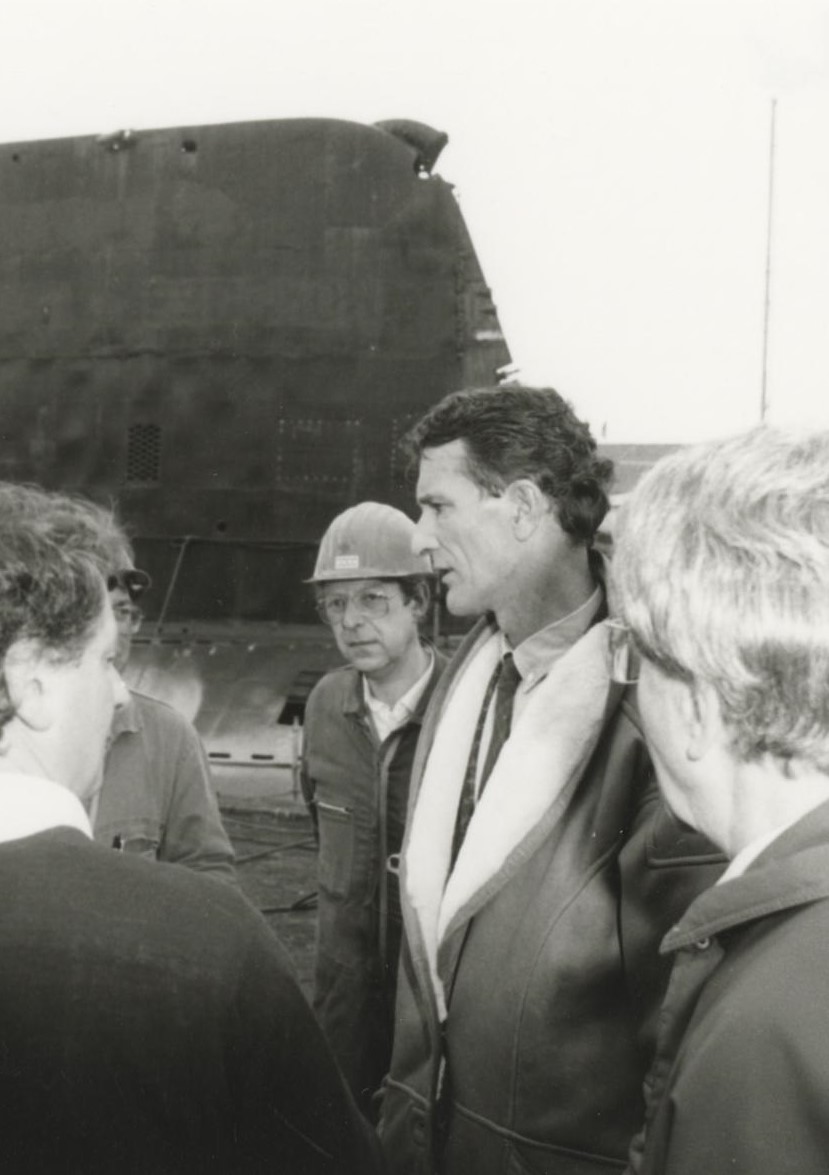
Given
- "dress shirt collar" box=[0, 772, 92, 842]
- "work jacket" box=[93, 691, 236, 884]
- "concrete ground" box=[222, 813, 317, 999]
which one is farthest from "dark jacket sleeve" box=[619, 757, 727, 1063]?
"concrete ground" box=[222, 813, 317, 999]

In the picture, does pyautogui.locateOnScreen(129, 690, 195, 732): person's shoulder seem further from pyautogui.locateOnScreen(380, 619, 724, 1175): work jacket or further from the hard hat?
pyautogui.locateOnScreen(380, 619, 724, 1175): work jacket

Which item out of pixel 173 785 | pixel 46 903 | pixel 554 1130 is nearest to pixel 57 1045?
pixel 46 903

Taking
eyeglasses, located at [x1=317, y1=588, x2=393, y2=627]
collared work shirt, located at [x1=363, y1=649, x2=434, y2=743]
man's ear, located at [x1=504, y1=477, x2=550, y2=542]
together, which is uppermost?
man's ear, located at [x1=504, y1=477, x2=550, y2=542]

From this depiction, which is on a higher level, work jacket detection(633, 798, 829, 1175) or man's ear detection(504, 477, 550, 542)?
man's ear detection(504, 477, 550, 542)

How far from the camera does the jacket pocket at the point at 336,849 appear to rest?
3449 millimetres

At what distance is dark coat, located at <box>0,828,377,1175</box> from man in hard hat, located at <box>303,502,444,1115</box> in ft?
6.22

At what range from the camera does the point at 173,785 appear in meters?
3.28

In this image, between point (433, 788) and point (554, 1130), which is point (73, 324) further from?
point (554, 1130)

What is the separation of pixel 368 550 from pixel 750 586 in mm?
2576

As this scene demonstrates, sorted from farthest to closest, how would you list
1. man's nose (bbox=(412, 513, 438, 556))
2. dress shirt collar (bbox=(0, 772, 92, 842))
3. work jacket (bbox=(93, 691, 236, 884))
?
1. work jacket (bbox=(93, 691, 236, 884))
2. man's nose (bbox=(412, 513, 438, 556))
3. dress shirt collar (bbox=(0, 772, 92, 842))

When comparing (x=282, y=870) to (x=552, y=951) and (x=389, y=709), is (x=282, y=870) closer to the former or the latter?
(x=389, y=709)

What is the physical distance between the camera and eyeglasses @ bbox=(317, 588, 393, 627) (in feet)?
12.4

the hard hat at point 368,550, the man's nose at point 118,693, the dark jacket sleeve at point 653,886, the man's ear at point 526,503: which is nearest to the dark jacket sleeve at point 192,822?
the hard hat at point 368,550

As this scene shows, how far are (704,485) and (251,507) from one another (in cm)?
818
